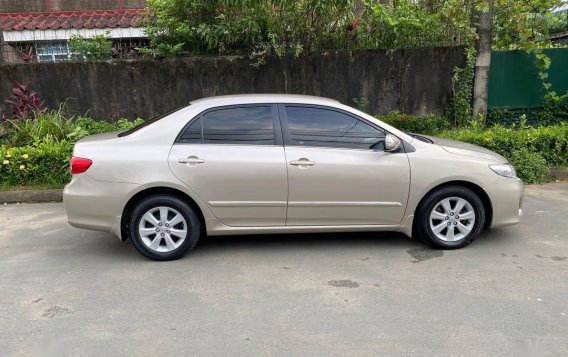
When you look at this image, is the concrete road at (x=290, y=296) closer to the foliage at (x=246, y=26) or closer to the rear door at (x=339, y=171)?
the rear door at (x=339, y=171)

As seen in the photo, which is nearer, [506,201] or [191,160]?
[191,160]

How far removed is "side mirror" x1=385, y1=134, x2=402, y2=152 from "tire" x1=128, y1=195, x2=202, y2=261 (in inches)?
76.5

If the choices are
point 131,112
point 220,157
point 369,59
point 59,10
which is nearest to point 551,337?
point 220,157

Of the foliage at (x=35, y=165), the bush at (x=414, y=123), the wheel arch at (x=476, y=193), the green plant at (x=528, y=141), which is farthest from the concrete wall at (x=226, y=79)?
the wheel arch at (x=476, y=193)

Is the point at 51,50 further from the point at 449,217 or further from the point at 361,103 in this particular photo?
the point at 449,217

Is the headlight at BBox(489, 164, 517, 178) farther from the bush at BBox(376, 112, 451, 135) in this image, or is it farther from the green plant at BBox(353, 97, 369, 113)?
the green plant at BBox(353, 97, 369, 113)

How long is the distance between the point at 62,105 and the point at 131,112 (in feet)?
4.00

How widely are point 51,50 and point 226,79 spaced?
185 inches

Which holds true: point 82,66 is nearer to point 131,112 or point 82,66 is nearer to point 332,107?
point 131,112

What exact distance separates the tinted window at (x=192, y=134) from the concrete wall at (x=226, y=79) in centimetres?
432

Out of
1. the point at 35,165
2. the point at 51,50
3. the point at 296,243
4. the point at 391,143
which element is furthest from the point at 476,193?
the point at 51,50

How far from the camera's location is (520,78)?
29.3 feet

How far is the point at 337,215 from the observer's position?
4664 mm

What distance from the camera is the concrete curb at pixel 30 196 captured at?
6820 millimetres
